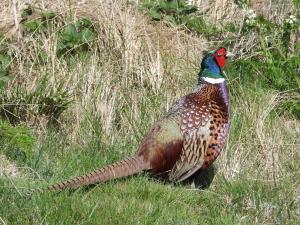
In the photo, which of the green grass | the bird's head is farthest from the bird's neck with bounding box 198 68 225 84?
the green grass

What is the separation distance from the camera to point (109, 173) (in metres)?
4.90

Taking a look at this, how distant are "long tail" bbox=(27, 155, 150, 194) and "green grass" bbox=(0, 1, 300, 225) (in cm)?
5

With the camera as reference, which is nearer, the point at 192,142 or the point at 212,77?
the point at 192,142

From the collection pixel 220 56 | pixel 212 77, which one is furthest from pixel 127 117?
pixel 220 56

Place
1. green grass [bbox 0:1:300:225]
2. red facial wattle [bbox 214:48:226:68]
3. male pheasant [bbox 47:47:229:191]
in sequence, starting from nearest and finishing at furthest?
green grass [bbox 0:1:300:225]
male pheasant [bbox 47:47:229:191]
red facial wattle [bbox 214:48:226:68]

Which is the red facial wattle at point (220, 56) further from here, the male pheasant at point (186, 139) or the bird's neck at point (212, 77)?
the male pheasant at point (186, 139)

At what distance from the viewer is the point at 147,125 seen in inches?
231

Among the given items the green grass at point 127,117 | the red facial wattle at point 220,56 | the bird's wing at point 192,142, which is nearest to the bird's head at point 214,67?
the red facial wattle at point 220,56

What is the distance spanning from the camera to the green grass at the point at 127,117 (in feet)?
15.2

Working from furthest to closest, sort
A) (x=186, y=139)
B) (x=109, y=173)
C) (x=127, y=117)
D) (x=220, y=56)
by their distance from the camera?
(x=127, y=117) → (x=220, y=56) → (x=186, y=139) → (x=109, y=173)

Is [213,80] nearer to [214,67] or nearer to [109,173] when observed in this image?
[214,67]

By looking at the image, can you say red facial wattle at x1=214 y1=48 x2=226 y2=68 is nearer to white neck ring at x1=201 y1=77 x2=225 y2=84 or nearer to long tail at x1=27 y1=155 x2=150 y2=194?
white neck ring at x1=201 y1=77 x2=225 y2=84

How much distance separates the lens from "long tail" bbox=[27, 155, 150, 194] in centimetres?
464

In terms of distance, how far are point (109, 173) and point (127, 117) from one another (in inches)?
42.7
